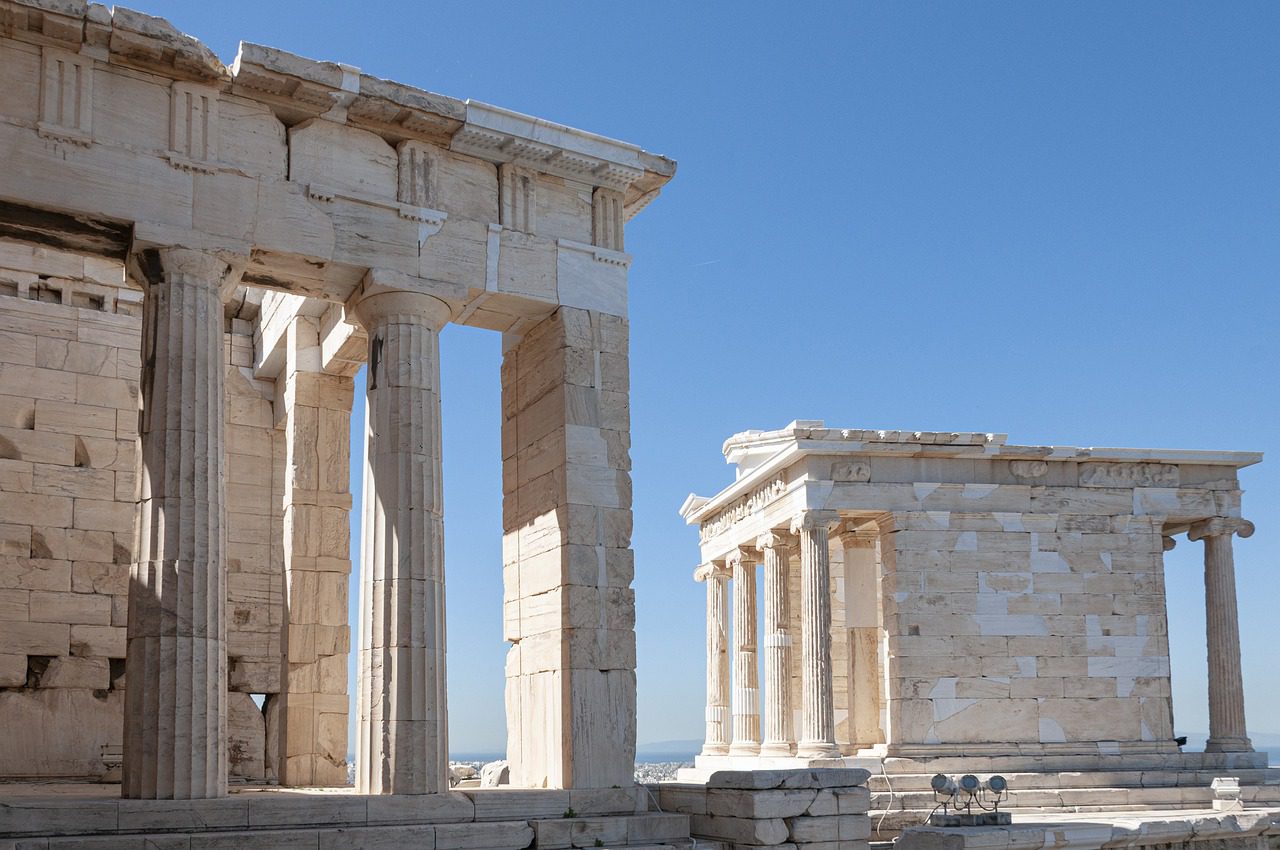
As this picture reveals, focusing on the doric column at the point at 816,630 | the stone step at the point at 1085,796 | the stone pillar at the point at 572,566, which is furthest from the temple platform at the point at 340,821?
the doric column at the point at 816,630

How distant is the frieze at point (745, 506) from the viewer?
93.4 ft

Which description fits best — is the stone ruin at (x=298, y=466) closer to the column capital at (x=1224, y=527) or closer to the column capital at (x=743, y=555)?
the column capital at (x=1224, y=527)

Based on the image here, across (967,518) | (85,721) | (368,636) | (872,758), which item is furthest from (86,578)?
(967,518)

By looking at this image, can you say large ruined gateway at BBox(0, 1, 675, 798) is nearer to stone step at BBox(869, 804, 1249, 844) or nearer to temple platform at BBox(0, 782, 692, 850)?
temple platform at BBox(0, 782, 692, 850)

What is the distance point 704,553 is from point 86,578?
60.2 ft

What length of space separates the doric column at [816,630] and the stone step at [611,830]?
11221 mm

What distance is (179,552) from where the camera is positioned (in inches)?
534

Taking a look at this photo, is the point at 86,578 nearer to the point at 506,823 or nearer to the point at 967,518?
the point at 506,823

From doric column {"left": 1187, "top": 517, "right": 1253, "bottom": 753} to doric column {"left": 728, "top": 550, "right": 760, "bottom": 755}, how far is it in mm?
9177

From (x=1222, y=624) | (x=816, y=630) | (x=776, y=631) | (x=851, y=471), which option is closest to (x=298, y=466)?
(x=851, y=471)

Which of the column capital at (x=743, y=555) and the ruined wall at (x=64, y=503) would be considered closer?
the ruined wall at (x=64, y=503)

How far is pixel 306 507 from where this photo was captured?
1845 cm

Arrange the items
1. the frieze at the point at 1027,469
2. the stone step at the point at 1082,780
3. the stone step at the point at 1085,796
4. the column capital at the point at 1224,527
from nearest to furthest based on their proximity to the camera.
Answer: the stone step at the point at 1085,796, the stone step at the point at 1082,780, the frieze at the point at 1027,469, the column capital at the point at 1224,527

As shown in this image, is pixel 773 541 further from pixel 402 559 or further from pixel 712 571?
pixel 402 559
